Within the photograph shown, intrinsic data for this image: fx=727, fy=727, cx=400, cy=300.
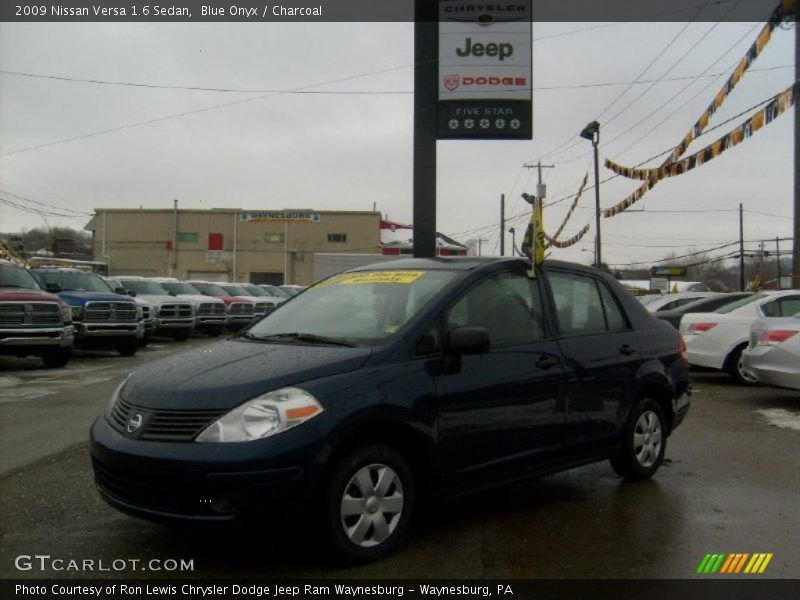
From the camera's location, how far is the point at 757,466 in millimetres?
6164

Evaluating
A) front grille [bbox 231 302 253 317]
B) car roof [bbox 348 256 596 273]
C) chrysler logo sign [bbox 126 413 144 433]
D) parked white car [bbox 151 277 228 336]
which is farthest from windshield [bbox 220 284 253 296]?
chrysler logo sign [bbox 126 413 144 433]

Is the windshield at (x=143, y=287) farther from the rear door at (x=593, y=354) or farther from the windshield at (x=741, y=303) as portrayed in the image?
the rear door at (x=593, y=354)

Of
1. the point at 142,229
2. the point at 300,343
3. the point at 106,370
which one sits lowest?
the point at 106,370

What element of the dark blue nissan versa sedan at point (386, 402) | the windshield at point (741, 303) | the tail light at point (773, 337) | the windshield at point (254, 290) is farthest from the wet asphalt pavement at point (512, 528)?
the windshield at point (254, 290)

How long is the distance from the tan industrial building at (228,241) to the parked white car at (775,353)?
5133cm

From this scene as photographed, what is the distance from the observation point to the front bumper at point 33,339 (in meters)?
12.0

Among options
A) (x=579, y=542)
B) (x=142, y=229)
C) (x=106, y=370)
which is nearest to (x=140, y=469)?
(x=579, y=542)

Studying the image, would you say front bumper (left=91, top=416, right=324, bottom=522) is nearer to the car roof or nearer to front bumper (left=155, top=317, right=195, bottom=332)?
the car roof

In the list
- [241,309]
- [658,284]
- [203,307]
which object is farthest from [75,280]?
[658,284]

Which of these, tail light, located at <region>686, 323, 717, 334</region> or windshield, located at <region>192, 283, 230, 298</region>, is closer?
tail light, located at <region>686, 323, 717, 334</region>

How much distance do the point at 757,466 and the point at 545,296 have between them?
272cm

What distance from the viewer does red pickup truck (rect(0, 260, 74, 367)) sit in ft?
39.5

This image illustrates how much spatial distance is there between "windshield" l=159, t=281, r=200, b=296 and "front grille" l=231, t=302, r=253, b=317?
49.1 inches

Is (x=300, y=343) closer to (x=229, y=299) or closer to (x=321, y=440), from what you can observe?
(x=321, y=440)
